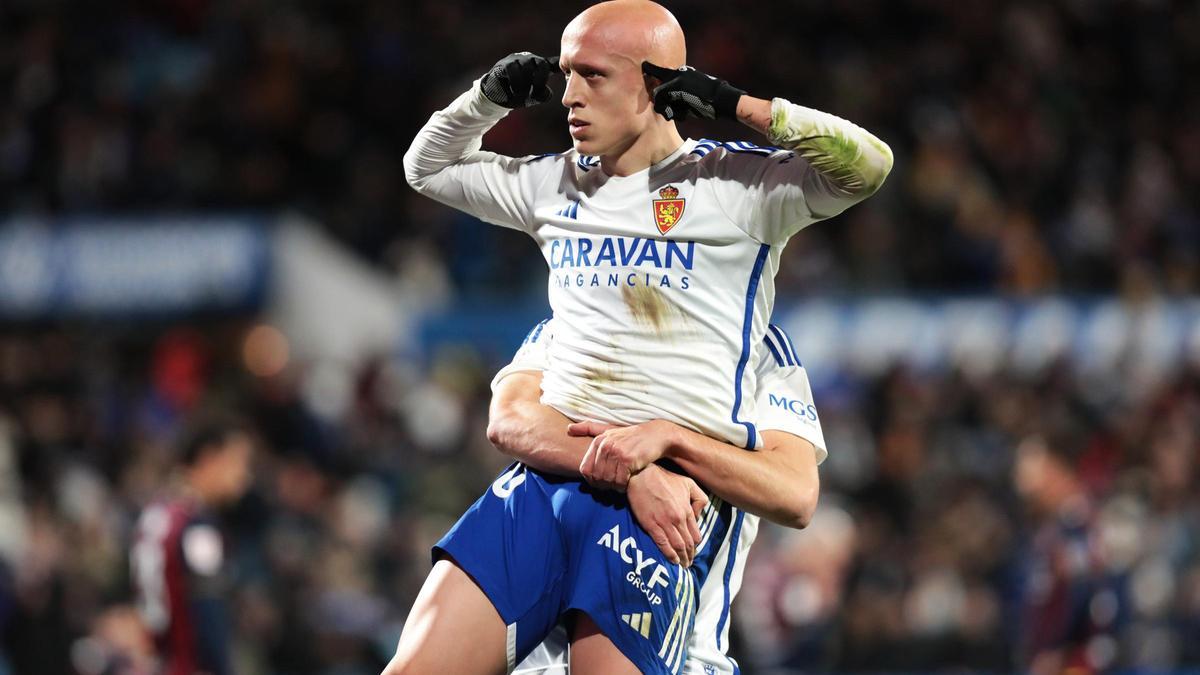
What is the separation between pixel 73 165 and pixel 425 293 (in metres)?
2.89

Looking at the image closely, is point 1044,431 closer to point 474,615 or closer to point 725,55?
point 725,55

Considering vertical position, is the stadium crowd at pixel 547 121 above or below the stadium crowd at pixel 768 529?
above

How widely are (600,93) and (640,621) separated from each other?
1306 mm

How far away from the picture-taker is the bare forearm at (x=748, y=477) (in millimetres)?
4336

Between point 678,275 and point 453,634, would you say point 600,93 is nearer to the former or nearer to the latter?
point 678,275

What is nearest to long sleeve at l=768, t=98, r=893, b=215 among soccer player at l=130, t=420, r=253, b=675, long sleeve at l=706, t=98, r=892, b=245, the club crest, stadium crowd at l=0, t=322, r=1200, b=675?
long sleeve at l=706, t=98, r=892, b=245

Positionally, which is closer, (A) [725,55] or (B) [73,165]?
(B) [73,165]

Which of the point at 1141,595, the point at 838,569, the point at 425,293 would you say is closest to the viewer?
the point at 838,569

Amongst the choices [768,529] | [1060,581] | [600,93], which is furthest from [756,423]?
[768,529]

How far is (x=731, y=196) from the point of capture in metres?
4.36

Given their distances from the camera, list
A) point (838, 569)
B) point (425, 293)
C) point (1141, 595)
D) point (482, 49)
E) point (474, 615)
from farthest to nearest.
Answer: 1. point (482, 49)
2. point (425, 293)
3. point (1141, 595)
4. point (838, 569)
5. point (474, 615)

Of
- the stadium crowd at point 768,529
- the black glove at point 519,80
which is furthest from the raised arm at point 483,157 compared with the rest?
the stadium crowd at point 768,529

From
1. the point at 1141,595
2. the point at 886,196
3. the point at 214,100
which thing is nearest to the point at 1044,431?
the point at 1141,595

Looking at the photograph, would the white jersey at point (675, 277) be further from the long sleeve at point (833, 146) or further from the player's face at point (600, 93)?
the player's face at point (600, 93)
